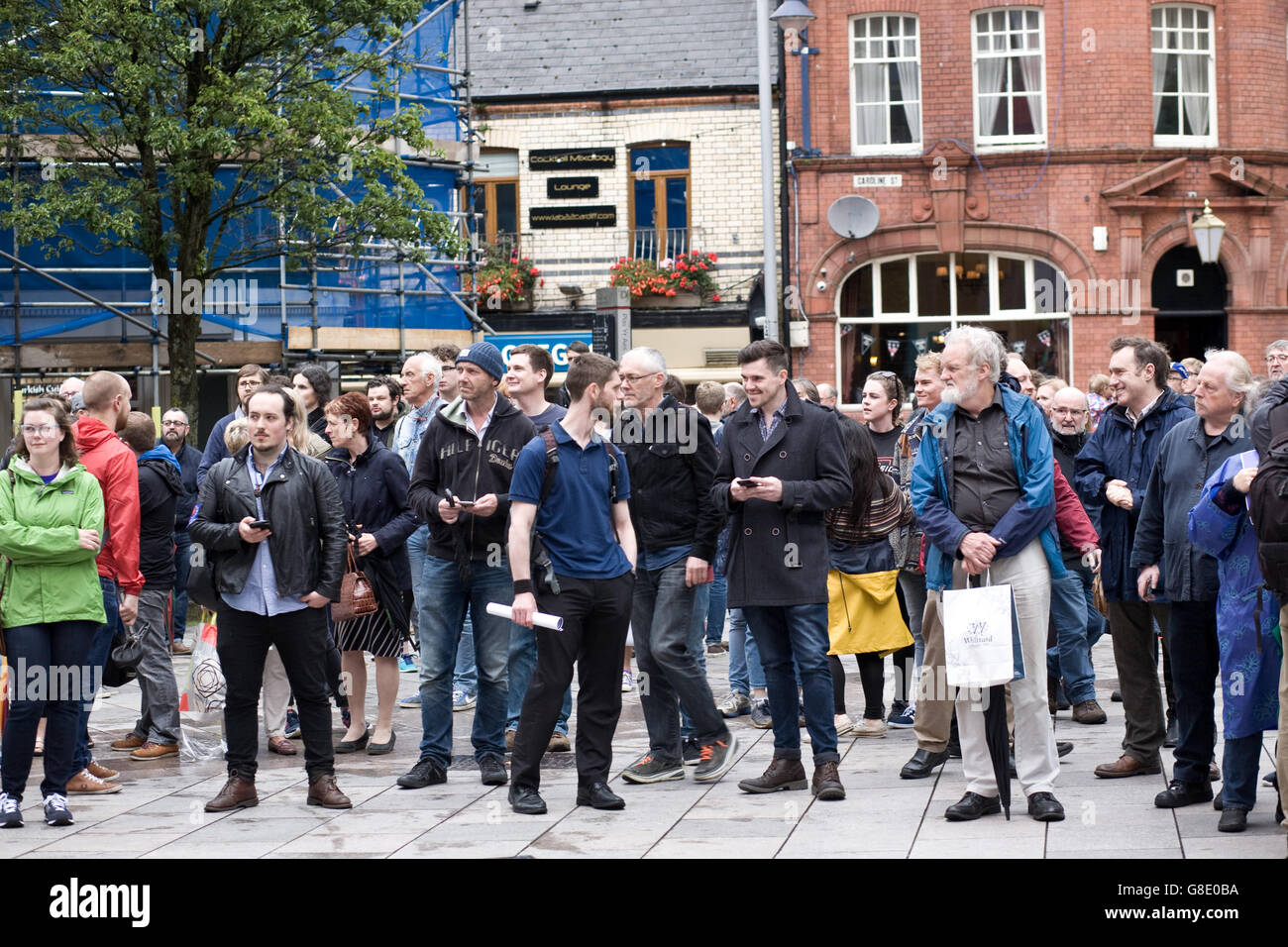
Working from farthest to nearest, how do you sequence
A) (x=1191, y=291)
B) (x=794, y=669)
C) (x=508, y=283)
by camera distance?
(x=508, y=283)
(x=1191, y=291)
(x=794, y=669)

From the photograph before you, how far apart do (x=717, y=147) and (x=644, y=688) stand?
20298 millimetres

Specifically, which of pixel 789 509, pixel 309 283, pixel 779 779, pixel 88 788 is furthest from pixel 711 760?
pixel 309 283

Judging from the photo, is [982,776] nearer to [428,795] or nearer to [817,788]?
[817,788]

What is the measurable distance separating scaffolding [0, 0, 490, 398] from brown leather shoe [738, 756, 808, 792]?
1153cm

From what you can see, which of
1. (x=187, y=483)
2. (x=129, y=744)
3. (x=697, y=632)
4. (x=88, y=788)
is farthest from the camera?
(x=187, y=483)

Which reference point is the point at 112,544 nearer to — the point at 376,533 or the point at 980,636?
the point at 376,533

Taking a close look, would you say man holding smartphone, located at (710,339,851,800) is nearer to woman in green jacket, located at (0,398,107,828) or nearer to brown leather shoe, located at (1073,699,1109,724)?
brown leather shoe, located at (1073,699,1109,724)

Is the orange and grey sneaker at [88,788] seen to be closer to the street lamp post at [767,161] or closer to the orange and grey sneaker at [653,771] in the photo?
the orange and grey sneaker at [653,771]

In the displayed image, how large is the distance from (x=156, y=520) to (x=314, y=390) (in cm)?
134

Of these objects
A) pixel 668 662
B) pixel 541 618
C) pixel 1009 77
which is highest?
pixel 1009 77

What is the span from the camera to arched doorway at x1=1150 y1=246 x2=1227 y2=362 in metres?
26.3

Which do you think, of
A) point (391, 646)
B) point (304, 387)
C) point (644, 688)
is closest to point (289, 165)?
point (304, 387)

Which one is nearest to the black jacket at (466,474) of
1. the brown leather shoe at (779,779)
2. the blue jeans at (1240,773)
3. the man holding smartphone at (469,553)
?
the man holding smartphone at (469,553)

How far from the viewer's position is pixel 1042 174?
2602 cm
